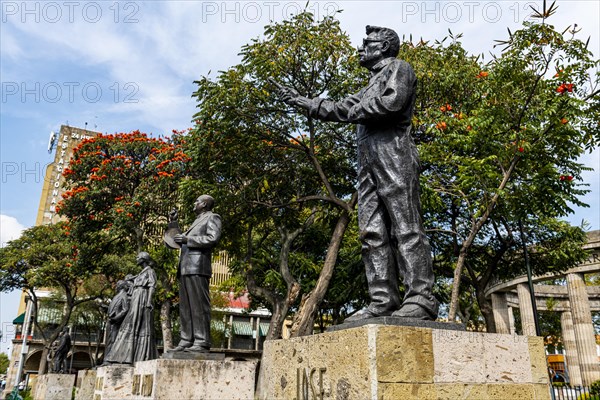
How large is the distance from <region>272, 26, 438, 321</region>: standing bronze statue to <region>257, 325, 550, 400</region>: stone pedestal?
0.26 metres

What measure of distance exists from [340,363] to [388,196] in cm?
126

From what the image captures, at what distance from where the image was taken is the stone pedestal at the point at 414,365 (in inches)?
123

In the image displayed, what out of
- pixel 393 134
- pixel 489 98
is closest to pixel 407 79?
pixel 393 134

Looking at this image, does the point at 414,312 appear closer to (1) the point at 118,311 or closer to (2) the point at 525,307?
(1) the point at 118,311

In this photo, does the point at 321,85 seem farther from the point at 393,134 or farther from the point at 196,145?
the point at 393,134

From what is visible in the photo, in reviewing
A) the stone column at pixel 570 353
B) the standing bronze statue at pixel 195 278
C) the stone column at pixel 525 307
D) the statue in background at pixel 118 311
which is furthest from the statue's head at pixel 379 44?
the stone column at pixel 570 353

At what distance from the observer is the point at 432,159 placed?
518 inches

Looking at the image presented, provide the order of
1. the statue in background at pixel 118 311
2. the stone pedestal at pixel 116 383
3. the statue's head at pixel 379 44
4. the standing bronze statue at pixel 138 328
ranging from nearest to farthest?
the statue's head at pixel 379 44
the stone pedestal at pixel 116 383
the standing bronze statue at pixel 138 328
the statue in background at pixel 118 311

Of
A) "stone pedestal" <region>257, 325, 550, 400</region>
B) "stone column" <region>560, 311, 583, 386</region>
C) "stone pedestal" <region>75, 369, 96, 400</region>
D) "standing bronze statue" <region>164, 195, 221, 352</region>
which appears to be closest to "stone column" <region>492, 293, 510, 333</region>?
"stone column" <region>560, 311, 583, 386</region>

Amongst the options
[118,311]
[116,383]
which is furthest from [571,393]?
[116,383]

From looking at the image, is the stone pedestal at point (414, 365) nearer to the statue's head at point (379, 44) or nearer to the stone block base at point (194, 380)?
the statue's head at point (379, 44)

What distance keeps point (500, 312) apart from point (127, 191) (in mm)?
19220

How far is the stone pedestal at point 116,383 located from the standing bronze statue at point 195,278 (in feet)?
6.09

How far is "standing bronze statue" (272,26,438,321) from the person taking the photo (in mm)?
3639
